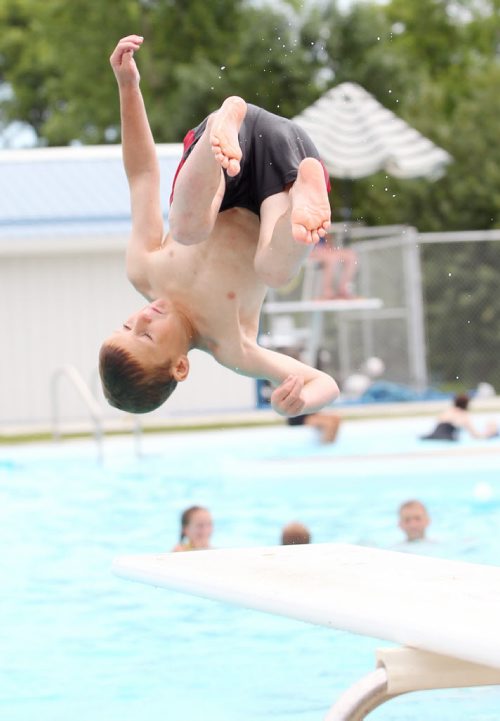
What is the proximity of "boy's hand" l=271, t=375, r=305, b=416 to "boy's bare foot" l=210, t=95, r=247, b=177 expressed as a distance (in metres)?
0.80

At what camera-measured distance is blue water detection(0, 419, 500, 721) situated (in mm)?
5754

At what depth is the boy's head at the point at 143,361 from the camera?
4.36 metres

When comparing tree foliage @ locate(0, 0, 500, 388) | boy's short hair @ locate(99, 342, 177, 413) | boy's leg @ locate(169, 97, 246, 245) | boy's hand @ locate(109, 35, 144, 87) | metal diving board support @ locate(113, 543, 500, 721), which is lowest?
metal diving board support @ locate(113, 543, 500, 721)

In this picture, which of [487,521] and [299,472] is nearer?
[487,521]

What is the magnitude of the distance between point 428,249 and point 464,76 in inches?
588

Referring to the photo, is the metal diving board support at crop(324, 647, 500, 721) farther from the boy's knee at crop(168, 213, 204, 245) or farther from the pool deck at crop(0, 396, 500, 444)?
the pool deck at crop(0, 396, 500, 444)

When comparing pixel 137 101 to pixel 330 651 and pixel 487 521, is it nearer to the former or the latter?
pixel 330 651

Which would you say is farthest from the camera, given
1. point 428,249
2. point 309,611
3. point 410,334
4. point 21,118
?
point 21,118

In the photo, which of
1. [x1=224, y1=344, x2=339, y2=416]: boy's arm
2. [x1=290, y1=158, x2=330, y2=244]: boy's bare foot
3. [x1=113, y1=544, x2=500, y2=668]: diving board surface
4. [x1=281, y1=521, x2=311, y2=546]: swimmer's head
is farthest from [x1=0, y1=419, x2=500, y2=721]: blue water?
[x1=290, y1=158, x2=330, y2=244]: boy's bare foot

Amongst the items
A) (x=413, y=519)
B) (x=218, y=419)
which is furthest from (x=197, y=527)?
(x=218, y=419)

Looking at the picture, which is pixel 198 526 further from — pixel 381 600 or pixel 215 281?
pixel 381 600

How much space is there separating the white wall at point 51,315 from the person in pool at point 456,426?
413cm

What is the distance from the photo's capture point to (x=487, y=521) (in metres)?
10.4

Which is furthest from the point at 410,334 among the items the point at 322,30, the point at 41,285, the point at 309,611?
the point at 309,611
